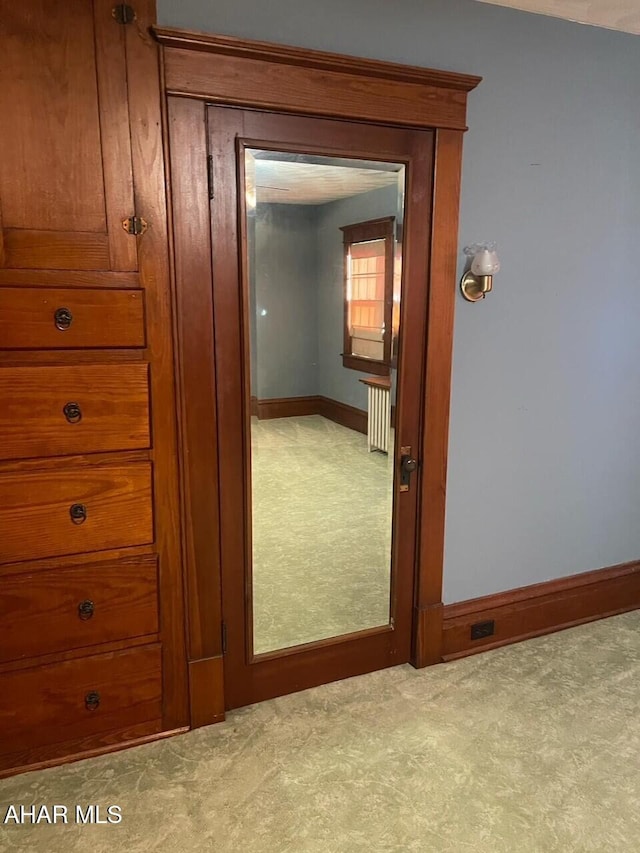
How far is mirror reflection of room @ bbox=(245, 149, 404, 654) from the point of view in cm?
204

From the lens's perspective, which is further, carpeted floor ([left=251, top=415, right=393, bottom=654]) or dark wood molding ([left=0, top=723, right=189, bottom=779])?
carpeted floor ([left=251, top=415, right=393, bottom=654])

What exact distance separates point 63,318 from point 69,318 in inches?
0.6

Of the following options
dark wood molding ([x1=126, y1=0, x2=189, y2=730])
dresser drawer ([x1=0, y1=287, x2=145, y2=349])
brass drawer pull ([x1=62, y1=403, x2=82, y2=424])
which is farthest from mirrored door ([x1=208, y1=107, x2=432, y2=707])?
brass drawer pull ([x1=62, y1=403, x2=82, y2=424])

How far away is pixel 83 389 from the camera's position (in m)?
1.78

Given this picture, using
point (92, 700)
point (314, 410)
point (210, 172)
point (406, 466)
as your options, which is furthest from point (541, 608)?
point (210, 172)

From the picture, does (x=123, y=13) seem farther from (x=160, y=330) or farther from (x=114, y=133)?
(x=160, y=330)

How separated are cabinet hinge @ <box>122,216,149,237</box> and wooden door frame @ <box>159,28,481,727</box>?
0.29 ft

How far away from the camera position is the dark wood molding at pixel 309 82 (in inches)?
68.6

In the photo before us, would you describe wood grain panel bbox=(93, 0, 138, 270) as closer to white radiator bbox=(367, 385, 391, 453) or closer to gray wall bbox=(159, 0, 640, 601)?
gray wall bbox=(159, 0, 640, 601)

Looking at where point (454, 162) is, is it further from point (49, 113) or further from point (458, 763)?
point (458, 763)

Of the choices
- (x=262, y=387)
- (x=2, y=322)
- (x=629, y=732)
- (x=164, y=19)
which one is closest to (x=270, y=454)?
(x=262, y=387)

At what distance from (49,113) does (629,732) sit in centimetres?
261

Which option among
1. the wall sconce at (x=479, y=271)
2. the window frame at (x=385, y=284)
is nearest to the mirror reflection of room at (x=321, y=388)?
the window frame at (x=385, y=284)

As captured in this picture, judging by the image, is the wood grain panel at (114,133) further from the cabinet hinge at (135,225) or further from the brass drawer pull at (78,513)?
the brass drawer pull at (78,513)
